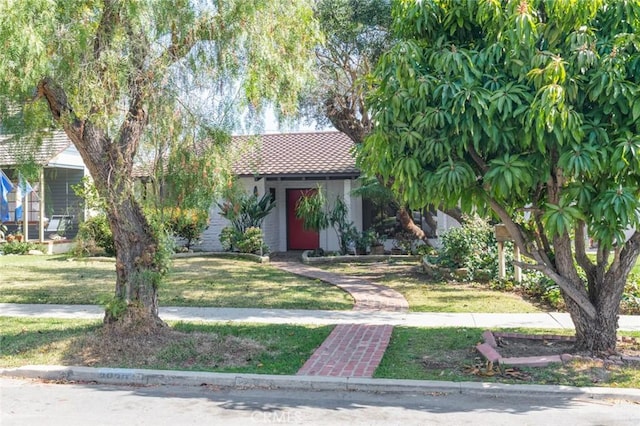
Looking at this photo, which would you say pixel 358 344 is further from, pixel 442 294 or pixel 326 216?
pixel 326 216

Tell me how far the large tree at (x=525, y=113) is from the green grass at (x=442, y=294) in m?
3.76

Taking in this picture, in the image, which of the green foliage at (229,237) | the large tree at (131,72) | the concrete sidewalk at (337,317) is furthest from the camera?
the green foliage at (229,237)

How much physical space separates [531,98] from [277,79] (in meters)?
3.33

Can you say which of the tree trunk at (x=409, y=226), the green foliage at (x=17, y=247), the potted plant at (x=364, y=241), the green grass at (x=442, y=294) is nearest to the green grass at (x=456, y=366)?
the green grass at (x=442, y=294)

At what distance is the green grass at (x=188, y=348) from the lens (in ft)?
25.8

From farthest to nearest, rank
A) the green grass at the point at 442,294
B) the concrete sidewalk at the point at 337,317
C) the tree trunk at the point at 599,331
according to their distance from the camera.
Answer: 1. the green grass at the point at 442,294
2. the concrete sidewalk at the point at 337,317
3. the tree trunk at the point at 599,331

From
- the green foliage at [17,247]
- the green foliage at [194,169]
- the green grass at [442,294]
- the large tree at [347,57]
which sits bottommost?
the green grass at [442,294]

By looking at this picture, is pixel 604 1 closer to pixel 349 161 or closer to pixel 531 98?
pixel 531 98

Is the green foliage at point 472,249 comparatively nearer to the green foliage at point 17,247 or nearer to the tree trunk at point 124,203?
the tree trunk at point 124,203

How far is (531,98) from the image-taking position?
6.60 meters

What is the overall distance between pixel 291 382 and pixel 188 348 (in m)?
1.88

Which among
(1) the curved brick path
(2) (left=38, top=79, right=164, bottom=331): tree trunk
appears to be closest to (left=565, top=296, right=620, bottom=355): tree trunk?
(1) the curved brick path

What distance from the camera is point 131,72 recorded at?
25.2 ft

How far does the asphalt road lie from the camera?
19.6 ft
